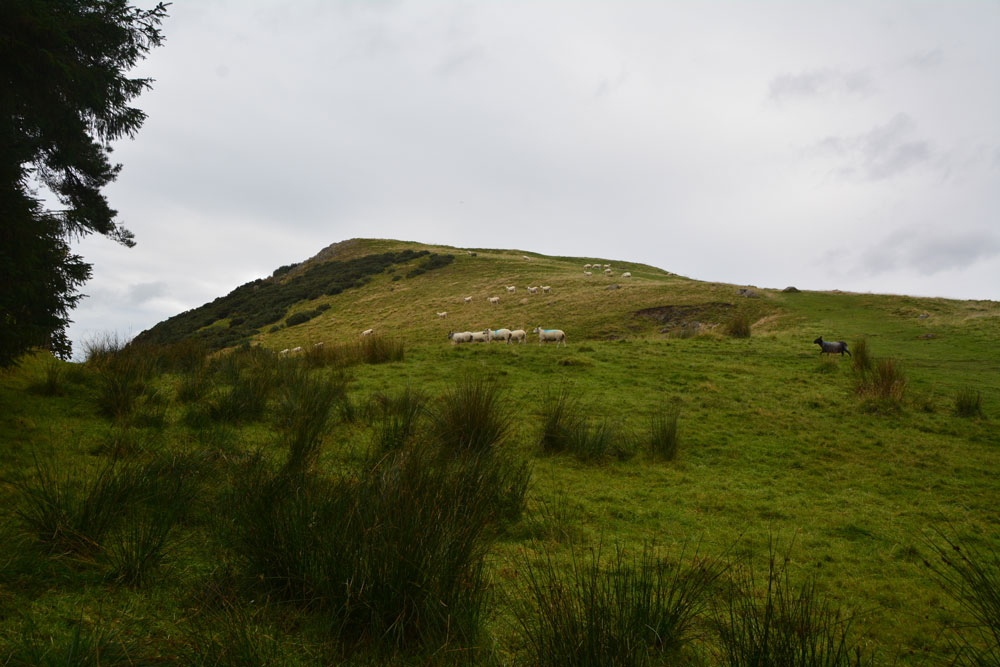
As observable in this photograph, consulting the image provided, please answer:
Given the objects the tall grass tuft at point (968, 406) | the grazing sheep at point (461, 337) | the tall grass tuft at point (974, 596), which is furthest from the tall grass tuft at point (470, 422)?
the grazing sheep at point (461, 337)

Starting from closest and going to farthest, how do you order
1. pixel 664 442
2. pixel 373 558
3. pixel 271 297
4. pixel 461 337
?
1. pixel 373 558
2. pixel 664 442
3. pixel 461 337
4. pixel 271 297

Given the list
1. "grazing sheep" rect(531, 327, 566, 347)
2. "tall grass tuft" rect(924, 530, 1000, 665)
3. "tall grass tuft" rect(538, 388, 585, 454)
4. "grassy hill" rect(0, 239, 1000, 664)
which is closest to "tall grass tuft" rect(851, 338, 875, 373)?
"grassy hill" rect(0, 239, 1000, 664)

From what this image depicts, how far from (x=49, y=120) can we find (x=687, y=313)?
83.8ft

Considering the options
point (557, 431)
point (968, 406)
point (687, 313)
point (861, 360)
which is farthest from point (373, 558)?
point (687, 313)

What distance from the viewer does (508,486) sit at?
443 cm

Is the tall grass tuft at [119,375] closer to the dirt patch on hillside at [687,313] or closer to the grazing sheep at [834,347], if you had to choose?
the grazing sheep at [834,347]

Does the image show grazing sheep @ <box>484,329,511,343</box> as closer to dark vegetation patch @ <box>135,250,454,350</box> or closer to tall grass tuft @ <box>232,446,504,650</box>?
tall grass tuft @ <box>232,446,504,650</box>

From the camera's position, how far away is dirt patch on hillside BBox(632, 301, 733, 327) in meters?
25.4

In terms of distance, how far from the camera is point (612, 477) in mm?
5730

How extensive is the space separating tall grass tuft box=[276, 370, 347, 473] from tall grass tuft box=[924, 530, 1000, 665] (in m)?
4.08

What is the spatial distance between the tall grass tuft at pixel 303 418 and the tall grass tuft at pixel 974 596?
4077 millimetres

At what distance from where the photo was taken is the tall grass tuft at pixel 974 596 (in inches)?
82.9

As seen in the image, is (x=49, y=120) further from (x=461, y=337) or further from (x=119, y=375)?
(x=461, y=337)

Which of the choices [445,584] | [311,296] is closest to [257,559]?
[445,584]
